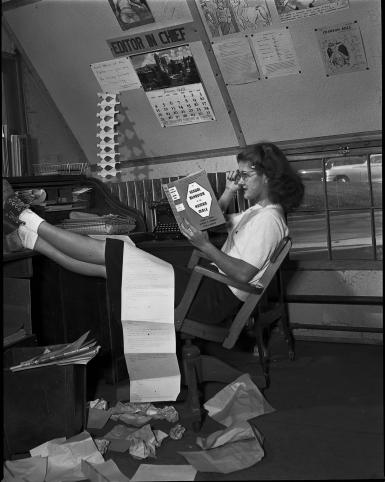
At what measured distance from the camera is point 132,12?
3.57 metres

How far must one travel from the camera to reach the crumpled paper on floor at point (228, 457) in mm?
2182

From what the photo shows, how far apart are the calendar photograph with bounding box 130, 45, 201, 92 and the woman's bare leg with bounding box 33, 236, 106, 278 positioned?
1.48 meters

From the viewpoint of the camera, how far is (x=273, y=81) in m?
3.53

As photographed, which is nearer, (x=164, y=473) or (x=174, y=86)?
(x=164, y=473)

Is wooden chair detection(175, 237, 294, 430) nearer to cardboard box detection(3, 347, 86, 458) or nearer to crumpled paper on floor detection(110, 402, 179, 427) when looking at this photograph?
crumpled paper on floor detection(110, 402, 179, 427)

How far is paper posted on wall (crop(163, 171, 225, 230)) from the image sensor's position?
281 cm

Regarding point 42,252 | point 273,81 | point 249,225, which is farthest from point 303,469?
point 273,81

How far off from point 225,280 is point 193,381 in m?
0.47

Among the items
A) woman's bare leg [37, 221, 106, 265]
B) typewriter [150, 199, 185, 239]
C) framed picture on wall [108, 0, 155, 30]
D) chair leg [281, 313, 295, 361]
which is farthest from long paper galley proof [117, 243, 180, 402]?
framed picture on wall [108, 0, 155, 30]

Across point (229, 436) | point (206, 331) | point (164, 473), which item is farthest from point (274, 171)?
point (164, 473)

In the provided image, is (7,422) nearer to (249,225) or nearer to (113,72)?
(249,225)

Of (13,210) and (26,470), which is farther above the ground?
(13,210)

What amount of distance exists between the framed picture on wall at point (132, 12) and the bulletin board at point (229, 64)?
0.08 ft

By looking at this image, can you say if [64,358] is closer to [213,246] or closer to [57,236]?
[57,236]
